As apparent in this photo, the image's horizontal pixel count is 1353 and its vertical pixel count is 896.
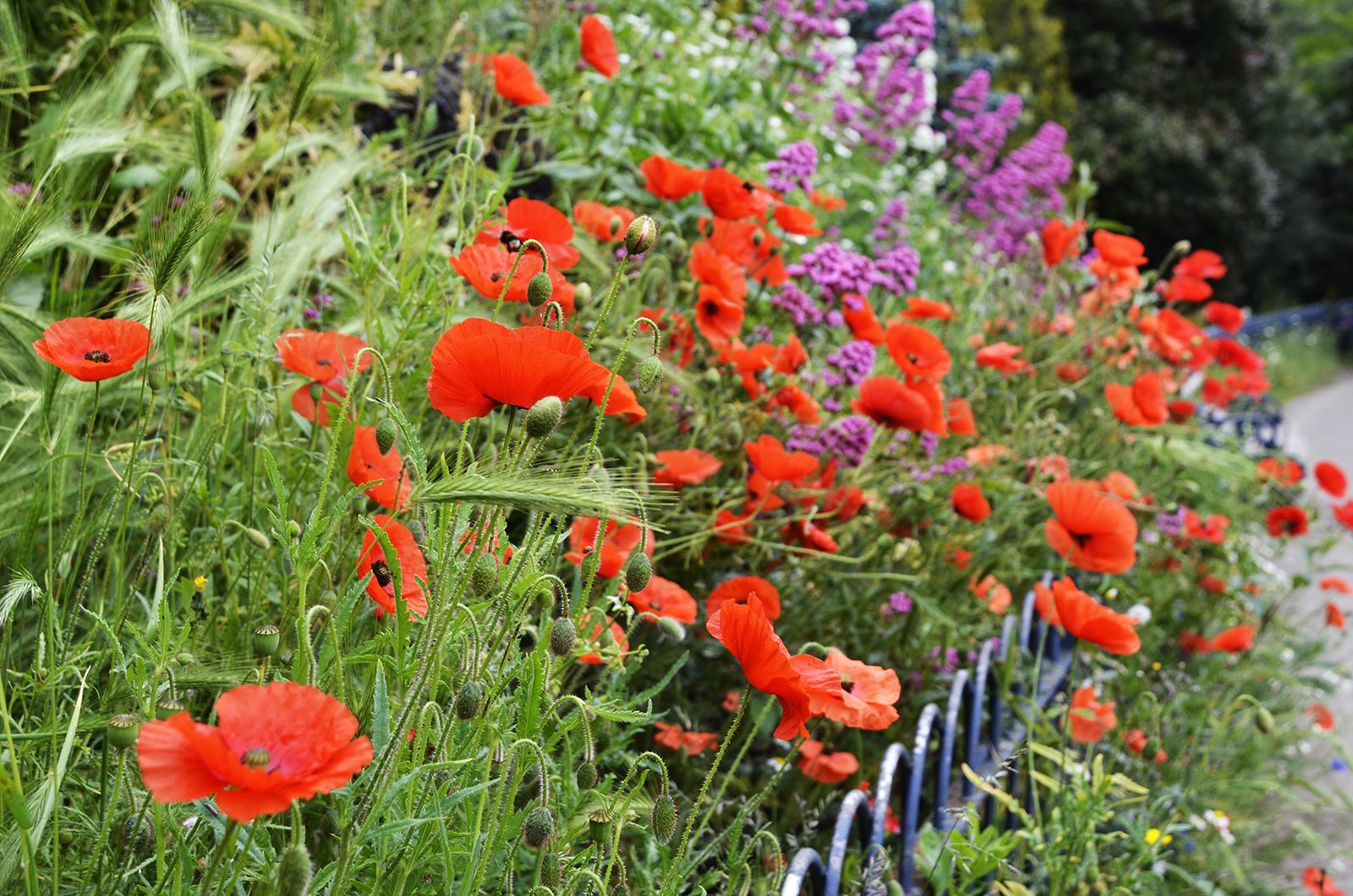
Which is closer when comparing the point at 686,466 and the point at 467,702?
the point at 467,702

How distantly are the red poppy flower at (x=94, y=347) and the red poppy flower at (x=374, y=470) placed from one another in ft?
0.74

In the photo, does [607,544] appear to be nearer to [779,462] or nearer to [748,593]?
[748,593]

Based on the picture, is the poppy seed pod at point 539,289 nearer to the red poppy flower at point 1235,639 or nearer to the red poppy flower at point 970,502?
the red poppy flower at point 970,502

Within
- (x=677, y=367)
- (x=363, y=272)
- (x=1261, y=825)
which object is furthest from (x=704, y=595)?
(x=1261, y=825)

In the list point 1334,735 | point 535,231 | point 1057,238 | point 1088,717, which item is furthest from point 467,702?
point 1334,735

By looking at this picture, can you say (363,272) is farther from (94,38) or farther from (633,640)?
(94,38)

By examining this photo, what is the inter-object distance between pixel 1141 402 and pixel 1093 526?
0.91 metres

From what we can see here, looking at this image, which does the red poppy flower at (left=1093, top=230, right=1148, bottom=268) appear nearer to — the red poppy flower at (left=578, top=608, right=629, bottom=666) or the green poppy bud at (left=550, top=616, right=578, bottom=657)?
the red poppy flower at (left=578, top=608, right=629, bottom=666)

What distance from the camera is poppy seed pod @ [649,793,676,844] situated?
939 millimetres

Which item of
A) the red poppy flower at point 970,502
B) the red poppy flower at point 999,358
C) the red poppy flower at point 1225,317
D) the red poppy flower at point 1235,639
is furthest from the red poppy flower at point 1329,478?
the red poppy flower at point 970,502

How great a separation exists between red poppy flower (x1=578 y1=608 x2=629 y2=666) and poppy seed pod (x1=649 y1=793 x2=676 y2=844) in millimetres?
156

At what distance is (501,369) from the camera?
81 centimetres

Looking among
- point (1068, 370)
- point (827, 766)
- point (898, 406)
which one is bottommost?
point (827, 766)

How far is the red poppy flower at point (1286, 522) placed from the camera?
3219mm
